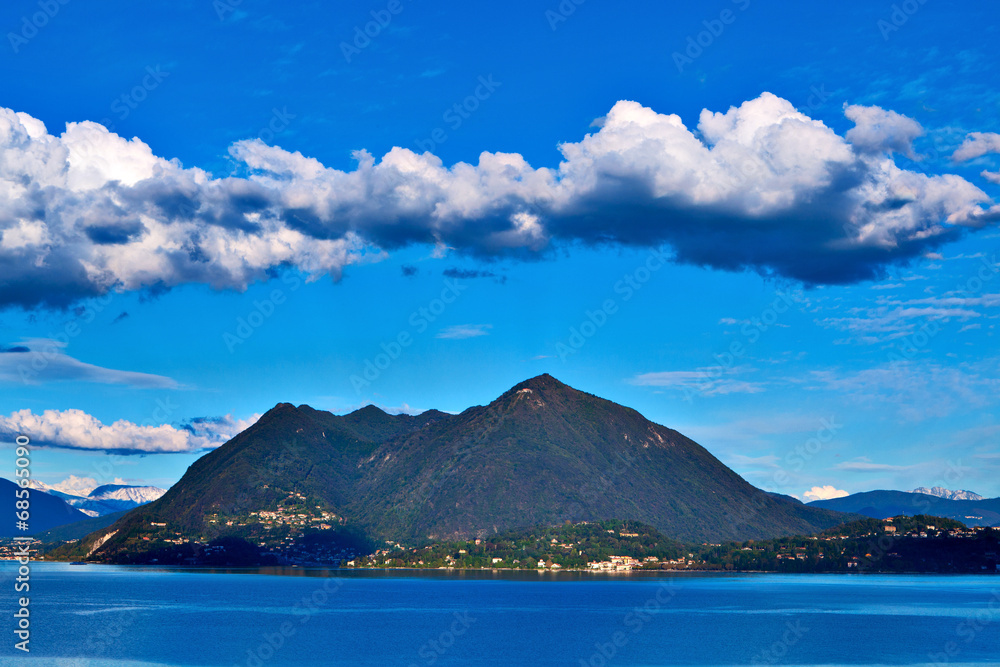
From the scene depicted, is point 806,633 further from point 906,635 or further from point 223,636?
point 223,636

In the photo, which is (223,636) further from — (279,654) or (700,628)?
(700,628)

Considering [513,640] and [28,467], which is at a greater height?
[28,467]

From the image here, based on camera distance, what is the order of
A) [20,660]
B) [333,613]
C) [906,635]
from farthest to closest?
[333,613]
[906,635]
[20,660]

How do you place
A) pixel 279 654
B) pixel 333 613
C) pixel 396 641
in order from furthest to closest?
pixel 333 613, pixel 396 641, pixel 279 654

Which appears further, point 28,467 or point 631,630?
point 631,630

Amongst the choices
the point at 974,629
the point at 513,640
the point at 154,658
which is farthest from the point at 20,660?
the point at 974,629

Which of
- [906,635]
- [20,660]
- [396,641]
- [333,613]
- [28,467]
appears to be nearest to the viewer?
[28,467]

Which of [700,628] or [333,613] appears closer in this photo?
[700,628]

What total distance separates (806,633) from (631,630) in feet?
91.7

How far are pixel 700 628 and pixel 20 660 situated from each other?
10089 centimetres

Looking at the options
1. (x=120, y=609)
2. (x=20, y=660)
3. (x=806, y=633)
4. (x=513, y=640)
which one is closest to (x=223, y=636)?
(x=20, y=660)

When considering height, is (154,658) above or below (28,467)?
below

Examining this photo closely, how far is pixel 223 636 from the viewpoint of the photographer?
12850 cm

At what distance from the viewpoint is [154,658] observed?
10600cm
